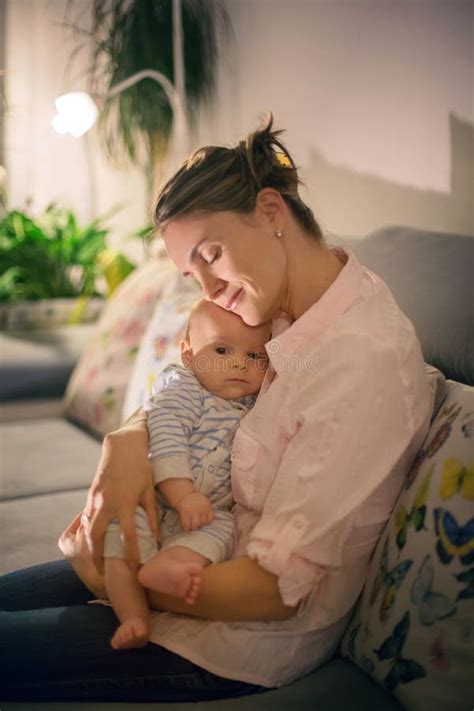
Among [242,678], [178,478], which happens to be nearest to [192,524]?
[178,478]

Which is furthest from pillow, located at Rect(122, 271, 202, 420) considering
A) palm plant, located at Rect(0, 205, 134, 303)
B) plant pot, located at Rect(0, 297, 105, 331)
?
palm plant, located at Rect(0, 205, 134, 303)

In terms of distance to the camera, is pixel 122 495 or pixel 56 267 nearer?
pixel 122 495

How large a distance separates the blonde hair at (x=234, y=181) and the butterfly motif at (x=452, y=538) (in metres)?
0.44

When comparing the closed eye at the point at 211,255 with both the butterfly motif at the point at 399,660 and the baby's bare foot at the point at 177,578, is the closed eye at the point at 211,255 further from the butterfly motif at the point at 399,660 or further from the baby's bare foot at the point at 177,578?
the butterfly motif at the point at 399,660

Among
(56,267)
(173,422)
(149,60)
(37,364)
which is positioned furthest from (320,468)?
(56,267)

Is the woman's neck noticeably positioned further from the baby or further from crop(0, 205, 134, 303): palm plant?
crop(0, 205, 134, 303): palm plant

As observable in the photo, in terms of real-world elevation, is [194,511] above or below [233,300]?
below

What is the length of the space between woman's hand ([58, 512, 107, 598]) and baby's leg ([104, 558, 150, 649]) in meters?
0.05

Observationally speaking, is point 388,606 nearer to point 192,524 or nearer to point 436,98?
point 192,524

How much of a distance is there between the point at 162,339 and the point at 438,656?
112 cm

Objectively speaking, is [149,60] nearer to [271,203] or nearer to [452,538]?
[271,203]

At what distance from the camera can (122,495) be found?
1083mm

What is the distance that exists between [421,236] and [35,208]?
3.74 metres

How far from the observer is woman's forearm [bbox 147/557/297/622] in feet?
3.16
